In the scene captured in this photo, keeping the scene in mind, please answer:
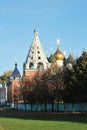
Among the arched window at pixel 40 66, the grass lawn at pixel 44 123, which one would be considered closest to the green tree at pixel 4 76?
the arched window at pixel 40 66

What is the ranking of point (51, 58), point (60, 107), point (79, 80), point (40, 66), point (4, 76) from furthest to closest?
point (4, 76), point (51, 58), point (40, 66), point (60, 107), point (79, 80)

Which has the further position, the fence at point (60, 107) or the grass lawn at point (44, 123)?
the fence at point (60, 107)

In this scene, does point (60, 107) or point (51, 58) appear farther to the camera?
point (51, 58)

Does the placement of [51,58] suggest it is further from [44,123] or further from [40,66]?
[44,123]

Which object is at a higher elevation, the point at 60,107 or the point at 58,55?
the point at 58,55

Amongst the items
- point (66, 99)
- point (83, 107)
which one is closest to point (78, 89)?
point (66, 99)

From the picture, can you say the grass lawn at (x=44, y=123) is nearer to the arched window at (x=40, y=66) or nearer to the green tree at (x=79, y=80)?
the green tree at (x=79, y=80)

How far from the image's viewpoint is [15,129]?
111 feet

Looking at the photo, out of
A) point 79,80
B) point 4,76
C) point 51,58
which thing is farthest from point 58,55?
point 79,80

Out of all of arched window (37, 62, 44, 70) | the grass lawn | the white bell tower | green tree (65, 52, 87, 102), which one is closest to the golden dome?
the white bell tower

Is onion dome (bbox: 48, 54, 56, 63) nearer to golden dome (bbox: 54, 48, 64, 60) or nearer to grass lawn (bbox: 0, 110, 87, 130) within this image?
golden dome (bbox: 54, 48, 64, 60)

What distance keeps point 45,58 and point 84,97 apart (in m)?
70.6

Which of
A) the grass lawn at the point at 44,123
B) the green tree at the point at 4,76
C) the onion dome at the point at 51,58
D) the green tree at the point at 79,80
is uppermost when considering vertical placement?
the onion dome at the point at 51,58

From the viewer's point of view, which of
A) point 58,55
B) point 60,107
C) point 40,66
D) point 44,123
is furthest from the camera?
point 58,55
